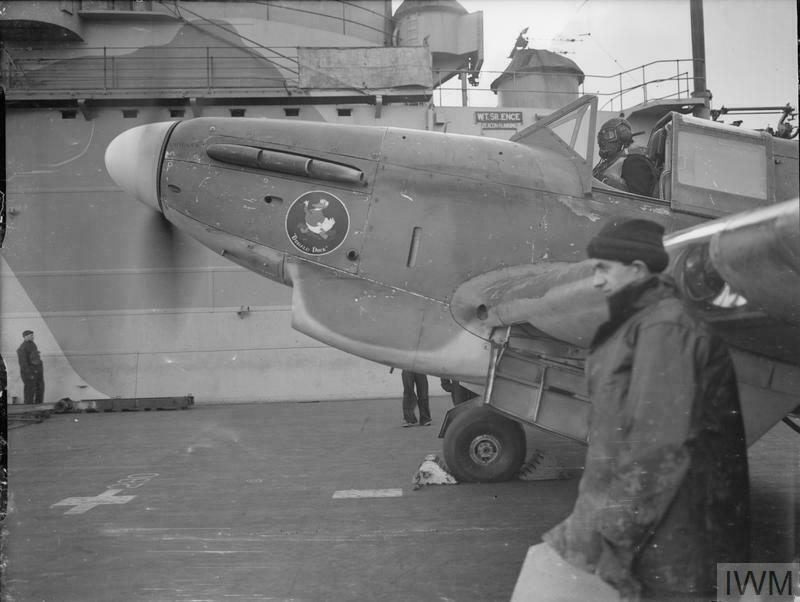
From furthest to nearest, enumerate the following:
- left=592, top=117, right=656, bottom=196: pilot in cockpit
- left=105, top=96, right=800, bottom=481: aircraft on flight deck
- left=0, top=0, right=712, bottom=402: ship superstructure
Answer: left=0, top=0, right=712, bottom=402: ship superstructure < left=592, top=117, right=656, bottom=196: pilot in cockpit < left=105, top=96, right=800, bottom=481: aircraft on flight deck

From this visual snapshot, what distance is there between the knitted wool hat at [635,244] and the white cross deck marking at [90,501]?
4.33 meters

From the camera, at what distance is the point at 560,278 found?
257cm

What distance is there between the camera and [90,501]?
4.73 m

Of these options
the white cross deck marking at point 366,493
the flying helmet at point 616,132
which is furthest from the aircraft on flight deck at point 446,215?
the white cross deck marking at point 366,493

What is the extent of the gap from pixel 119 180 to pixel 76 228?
0.82 m

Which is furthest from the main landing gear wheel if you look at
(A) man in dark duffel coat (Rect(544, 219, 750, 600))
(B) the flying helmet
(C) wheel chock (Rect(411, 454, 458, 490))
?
(A) man in dark duffel coat (Rect(544, 219, 750, 600))

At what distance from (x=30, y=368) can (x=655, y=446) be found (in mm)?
4653

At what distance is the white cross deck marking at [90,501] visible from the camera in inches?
177

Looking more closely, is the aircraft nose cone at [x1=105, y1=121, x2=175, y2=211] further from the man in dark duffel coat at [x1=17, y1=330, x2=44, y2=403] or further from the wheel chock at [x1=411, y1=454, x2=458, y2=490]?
the wheel chock at [x1=411, y1=454, x2=458, y2=490]

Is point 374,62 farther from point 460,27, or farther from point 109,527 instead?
point 109,527

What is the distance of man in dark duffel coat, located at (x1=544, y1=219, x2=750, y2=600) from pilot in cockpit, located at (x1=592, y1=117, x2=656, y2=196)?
2.12 metres

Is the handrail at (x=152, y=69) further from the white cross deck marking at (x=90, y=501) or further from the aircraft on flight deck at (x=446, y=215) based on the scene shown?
the white cross deck marking at (x=90, y=501)

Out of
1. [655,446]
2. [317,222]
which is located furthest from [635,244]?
[317,222]

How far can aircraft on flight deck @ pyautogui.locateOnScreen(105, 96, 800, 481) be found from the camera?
3.48 meters
